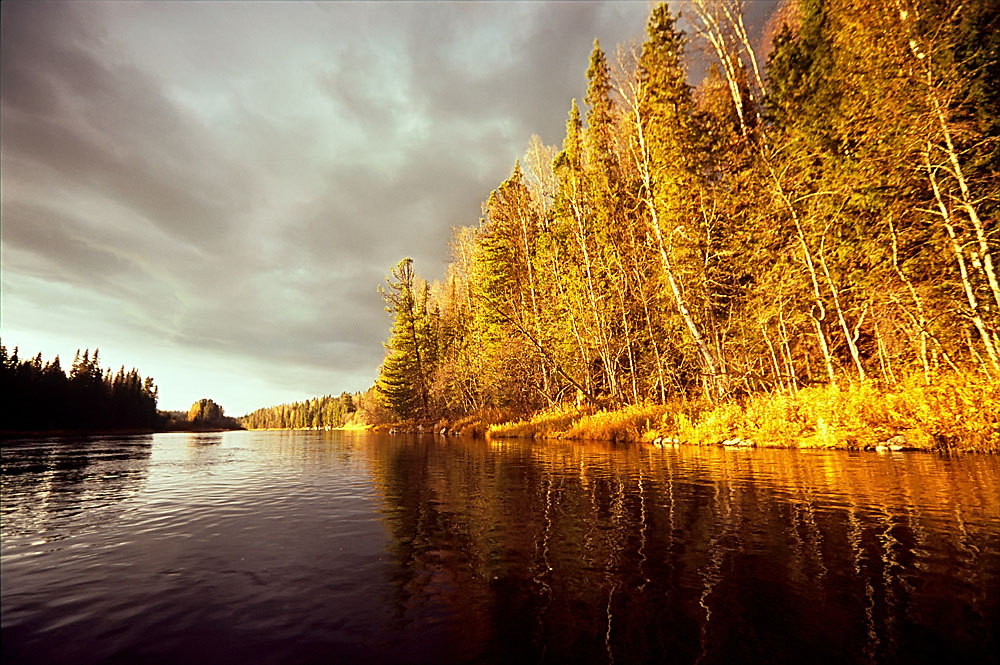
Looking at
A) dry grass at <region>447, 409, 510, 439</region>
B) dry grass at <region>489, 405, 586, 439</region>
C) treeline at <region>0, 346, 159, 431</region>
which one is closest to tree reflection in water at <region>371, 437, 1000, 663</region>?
dry grass at <region>489, 405, 586, 439</region>

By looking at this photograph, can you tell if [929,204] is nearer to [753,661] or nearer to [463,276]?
[753,661]

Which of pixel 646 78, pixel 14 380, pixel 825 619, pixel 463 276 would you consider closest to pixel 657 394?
pixel 646 78

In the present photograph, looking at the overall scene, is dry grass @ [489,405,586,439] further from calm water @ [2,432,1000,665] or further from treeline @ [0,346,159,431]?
treeline @ [0,346,159,431]

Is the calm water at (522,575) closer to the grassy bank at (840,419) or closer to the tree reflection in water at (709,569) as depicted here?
the tree reflection in water at (709,569)

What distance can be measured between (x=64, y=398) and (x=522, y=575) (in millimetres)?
81953

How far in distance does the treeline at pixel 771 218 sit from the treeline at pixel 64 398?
59996 mm

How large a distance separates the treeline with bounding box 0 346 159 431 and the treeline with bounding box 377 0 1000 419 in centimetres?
6000

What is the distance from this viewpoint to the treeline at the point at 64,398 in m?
50.8

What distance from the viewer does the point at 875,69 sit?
1153 centimetres

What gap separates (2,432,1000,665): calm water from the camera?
87.3 inches

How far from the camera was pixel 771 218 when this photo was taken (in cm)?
1478

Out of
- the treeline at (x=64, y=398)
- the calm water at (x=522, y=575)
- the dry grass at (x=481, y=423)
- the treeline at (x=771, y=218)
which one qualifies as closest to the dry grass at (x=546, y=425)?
the treeline at (x=771, y=218)

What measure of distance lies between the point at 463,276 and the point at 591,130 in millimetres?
22217

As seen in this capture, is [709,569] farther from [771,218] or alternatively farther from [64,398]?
[64,398]
